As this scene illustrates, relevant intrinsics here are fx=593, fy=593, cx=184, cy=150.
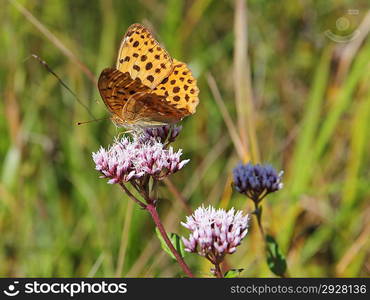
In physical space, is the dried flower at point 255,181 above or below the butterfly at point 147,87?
below

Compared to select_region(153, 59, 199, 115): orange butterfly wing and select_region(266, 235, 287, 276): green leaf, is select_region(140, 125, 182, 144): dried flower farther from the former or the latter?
select_region(266, 235, 287, 276): green leaf

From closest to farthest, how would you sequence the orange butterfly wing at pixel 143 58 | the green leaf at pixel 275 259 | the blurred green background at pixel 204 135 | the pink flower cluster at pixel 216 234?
the pink flower cluster at pixel 216 234 < the green leaf at pixel 275 259 < the orange butterfly wing at pixel 143 58 < the blurred green background at pixel 204 135

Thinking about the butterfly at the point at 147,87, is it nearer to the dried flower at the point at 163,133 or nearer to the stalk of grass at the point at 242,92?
the dried flower at the point at 163,133

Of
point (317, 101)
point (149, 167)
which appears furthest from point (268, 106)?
point (149, 167)

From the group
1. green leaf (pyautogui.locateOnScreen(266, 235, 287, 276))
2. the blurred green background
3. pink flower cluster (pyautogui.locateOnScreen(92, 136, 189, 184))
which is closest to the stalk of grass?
the blurred green background

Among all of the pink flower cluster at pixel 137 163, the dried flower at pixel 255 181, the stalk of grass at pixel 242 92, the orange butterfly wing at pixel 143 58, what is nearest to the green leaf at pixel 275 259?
the dried flower at pixel 255 181

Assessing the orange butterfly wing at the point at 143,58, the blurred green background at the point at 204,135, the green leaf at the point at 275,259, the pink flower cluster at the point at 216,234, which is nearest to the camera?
the pink flower cluster at the point at 216,234
